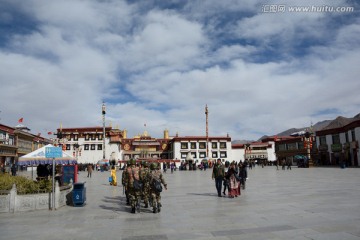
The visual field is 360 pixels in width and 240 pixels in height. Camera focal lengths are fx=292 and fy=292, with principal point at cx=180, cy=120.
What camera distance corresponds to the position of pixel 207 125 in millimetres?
66125

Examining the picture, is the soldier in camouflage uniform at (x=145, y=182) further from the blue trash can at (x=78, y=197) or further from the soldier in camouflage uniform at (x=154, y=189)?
the blue trash can at (x=78, y=197)

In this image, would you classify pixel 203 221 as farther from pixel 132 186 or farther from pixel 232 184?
pixel 232 184

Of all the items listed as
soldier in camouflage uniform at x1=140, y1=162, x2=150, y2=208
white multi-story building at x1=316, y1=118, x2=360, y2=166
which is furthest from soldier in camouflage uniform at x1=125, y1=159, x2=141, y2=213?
white multi-story building at x1=316, y1=118, x2=360, y2=166

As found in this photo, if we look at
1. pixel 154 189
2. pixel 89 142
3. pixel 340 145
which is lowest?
pixel 154 189

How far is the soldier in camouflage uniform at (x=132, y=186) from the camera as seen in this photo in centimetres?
1009

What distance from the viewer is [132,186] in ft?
34.2

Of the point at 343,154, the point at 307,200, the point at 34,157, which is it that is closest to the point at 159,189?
the point at 307,200

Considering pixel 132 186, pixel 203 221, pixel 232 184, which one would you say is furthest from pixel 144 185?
pixel 232 184

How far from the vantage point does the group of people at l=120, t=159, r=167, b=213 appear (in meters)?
10.0

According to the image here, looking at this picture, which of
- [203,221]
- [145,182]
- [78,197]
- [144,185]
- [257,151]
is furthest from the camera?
[257,151]

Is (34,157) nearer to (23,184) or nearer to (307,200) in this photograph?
(23,184)

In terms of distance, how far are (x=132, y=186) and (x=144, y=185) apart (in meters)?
0.65

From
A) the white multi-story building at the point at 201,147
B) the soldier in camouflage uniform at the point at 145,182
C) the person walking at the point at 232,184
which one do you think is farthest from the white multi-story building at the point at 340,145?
the soldier in camouflage uniform at the point at 145,182

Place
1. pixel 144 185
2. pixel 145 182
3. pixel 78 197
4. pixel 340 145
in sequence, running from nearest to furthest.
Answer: pixel 145 182
pixel 144 185
pixel 78 197
pixel 340 145
